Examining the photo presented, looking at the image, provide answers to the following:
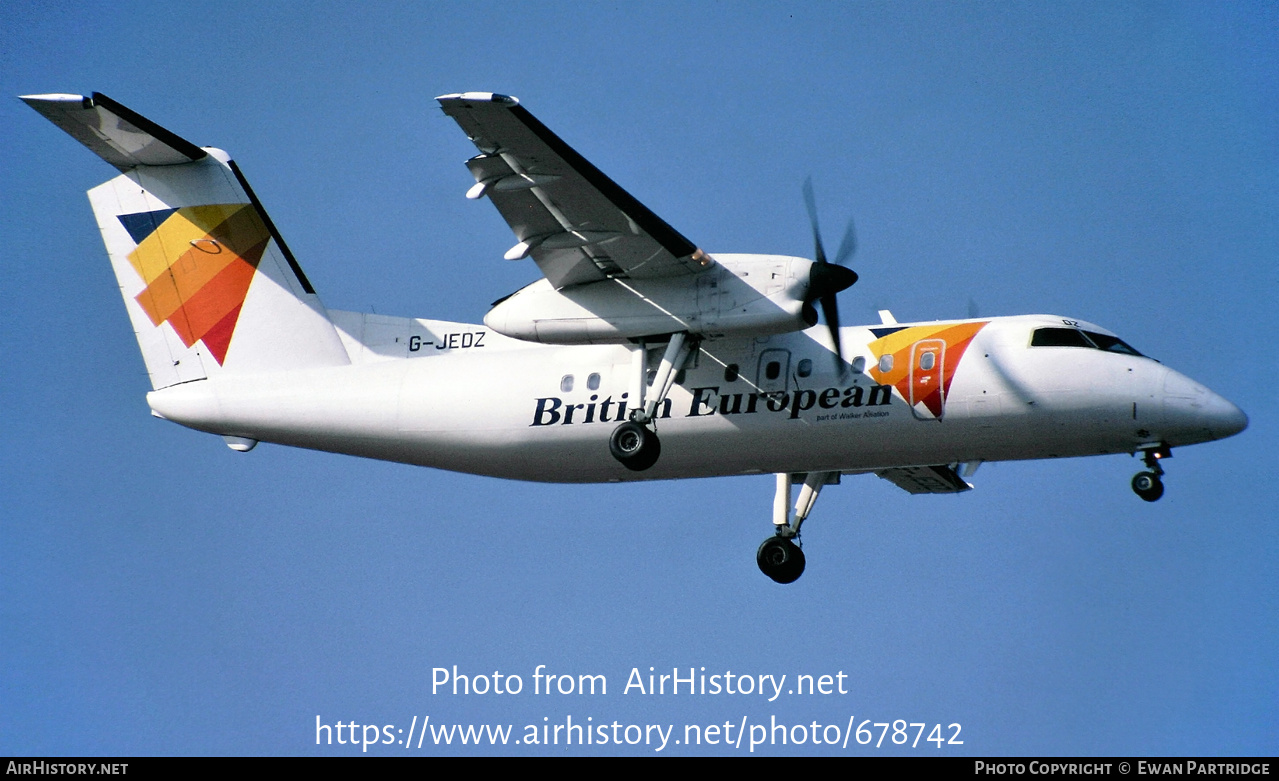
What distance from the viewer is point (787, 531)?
18391 mm

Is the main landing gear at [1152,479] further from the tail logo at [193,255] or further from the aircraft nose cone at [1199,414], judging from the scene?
the tail logo at [193,255]

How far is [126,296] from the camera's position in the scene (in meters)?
18.3

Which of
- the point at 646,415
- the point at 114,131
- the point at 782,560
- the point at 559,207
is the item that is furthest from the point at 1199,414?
the point at 114,131

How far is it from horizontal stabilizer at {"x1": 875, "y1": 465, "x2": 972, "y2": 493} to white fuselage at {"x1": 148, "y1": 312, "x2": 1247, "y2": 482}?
2493 mm

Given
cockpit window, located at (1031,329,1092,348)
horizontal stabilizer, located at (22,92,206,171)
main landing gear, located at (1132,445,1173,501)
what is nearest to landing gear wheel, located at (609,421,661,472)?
cockpit window, located at (1031,329,1092,348)

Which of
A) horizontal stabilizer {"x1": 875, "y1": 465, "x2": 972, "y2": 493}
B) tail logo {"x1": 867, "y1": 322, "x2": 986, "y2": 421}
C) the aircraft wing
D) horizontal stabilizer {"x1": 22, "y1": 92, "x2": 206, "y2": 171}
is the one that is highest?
horizontal stabilizer {"x1": 22, "y1": 92, "x2": 206, "y2": 171}

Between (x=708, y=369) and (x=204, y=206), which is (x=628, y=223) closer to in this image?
(x=708, y=369)

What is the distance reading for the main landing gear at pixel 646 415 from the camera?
15688 millimetres

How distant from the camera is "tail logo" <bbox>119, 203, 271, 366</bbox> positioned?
1817 centimetres

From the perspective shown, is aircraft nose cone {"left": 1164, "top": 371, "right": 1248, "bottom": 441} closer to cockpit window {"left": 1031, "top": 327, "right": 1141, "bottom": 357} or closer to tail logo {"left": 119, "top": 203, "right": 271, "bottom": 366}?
cockpit window {"left": 1031, "top": 327, "right": 1141, "bottom": 357}

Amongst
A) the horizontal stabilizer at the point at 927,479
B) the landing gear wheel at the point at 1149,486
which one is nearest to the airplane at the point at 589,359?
the landing gear wheel at the point at 1149,486

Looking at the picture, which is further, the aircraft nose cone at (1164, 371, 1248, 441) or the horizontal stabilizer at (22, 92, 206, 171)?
the horizontal stabilizer at (22, 92, 206, 171)

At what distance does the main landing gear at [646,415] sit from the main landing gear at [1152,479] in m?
4.83
